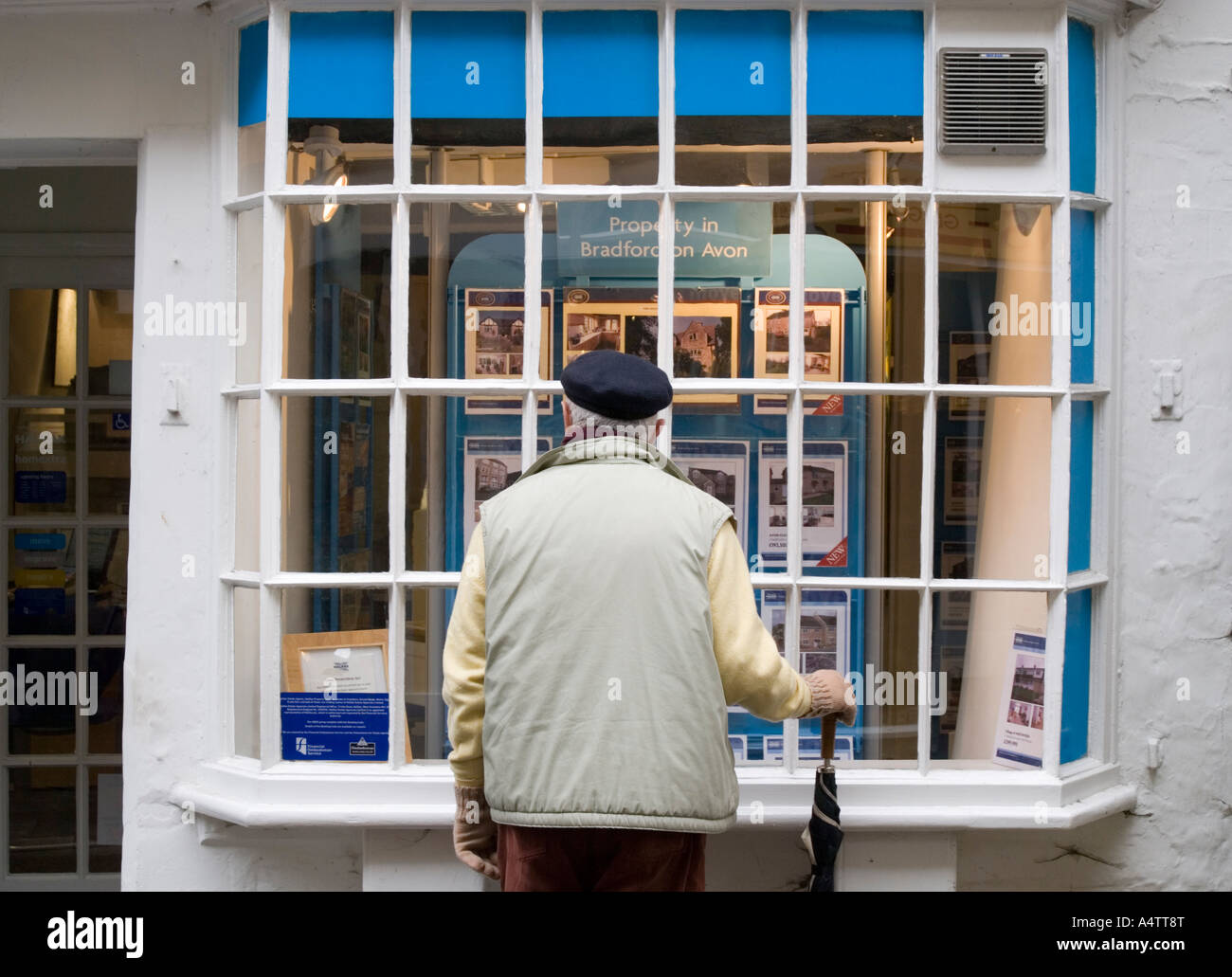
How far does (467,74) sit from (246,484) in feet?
5.05

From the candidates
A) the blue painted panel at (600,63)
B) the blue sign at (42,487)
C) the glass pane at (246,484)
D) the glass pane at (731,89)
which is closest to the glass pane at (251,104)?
→ the glass pane at (246,484)

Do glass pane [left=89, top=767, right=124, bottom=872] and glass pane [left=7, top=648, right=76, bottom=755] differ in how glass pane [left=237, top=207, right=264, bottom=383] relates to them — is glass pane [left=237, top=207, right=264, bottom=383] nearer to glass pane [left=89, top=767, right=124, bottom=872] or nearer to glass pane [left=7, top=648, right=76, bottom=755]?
glass pane [left=7, top=648, right=76, bottom=755]

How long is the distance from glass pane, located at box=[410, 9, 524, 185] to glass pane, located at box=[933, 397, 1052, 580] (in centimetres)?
→ 173

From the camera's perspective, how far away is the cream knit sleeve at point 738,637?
2.67 metres

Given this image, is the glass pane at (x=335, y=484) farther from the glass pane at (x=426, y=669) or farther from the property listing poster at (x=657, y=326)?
the property listing poster at (x=657, y=326)

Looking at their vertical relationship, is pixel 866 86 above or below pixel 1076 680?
above

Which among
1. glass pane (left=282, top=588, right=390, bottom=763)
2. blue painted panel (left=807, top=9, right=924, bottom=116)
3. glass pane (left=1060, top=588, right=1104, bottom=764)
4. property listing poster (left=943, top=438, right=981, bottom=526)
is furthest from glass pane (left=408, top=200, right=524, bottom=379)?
glass pane (left=1060, top=588, right=1104, bottom=764)

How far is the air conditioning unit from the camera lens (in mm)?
3646

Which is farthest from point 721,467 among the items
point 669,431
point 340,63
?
point 340,63

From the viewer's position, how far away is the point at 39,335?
5.22 metres

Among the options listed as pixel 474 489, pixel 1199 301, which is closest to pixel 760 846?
pixel 474 489

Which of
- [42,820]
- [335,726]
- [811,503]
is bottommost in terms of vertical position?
[42,820]

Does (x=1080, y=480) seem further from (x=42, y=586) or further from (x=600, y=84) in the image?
(x=42, y=586)

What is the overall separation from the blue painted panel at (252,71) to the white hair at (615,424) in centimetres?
177
